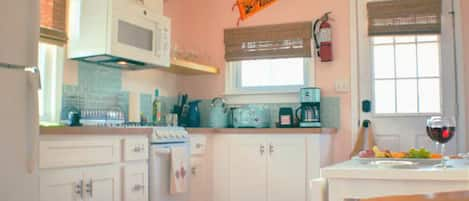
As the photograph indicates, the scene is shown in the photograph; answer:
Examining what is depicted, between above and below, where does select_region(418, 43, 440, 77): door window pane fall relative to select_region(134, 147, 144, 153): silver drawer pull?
above

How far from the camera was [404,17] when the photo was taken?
429 cm

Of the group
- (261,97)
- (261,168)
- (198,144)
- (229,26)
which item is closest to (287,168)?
(261,168)

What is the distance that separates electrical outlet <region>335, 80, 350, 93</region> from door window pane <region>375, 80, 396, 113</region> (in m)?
0.25

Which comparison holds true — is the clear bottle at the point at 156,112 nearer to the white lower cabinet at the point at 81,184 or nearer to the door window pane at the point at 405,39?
the white lower cabinet at the point at 81,184

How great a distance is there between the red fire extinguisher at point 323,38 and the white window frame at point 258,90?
14cm

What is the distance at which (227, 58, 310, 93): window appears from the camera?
4.70 m

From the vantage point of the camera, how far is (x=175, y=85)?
5.00 m

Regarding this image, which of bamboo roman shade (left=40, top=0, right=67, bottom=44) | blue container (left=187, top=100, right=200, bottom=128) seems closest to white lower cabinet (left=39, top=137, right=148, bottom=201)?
bamboo roman shade (left=40, top=0, right=67, bottom=44)

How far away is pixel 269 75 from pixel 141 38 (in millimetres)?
1464

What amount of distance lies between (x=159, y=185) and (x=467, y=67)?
8.36 feet

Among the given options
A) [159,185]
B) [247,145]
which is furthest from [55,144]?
[247,145]

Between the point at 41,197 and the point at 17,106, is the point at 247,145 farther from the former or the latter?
the point at 17,106

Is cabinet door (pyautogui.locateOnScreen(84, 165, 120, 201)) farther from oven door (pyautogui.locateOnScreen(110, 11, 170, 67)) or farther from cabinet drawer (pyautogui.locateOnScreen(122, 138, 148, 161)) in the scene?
oven door (pyautogui.locateOnScreen(110, 11, 170, 67))

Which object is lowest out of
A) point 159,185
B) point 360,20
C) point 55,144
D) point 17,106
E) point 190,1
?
point 159,185
